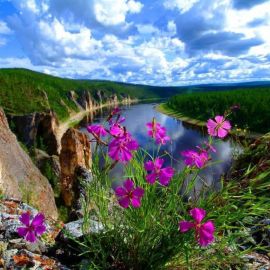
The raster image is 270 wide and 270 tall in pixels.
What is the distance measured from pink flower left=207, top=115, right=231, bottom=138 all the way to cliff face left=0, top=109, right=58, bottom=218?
982 centimetres

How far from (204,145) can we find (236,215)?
3.07 feet

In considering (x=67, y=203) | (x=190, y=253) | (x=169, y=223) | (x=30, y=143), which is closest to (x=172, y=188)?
(x=169, y=223)

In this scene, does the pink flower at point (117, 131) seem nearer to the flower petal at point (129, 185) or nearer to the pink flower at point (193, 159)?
the flower petal at point (129, 185)

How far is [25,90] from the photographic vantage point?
134m

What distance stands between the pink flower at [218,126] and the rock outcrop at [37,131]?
45731mm

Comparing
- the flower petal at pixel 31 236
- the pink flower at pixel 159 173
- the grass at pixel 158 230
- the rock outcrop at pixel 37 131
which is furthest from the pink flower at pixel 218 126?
the rock outcrop at pixel 37 131

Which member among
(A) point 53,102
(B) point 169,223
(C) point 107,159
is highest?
(C) point 107,159

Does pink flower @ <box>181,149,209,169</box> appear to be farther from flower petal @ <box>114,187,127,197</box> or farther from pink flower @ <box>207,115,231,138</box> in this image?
flower petal @ <box>114,187,127,197</box>

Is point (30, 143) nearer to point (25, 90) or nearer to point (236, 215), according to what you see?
point (236, 215)

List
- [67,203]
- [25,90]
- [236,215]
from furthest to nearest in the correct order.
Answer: [25,90] → [67,203] → [236,215]

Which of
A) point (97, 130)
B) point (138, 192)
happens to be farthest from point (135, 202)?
point (97, 130)

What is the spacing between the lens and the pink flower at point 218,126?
4229 millimetres

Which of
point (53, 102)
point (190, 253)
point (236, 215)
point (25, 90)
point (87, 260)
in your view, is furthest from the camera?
point (53, 102)

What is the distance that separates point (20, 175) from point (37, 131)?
3625 cm
